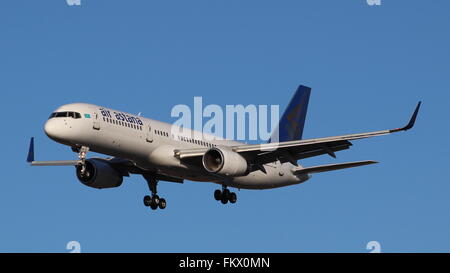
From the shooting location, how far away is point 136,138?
50.8m

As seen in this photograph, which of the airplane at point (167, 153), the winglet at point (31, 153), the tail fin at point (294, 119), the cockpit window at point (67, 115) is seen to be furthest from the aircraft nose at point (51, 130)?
the tail fin at point (294, 119)

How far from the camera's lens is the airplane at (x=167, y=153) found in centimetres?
4912

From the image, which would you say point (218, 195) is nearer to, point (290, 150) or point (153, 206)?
point (153, 206)

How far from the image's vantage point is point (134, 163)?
52969 mm

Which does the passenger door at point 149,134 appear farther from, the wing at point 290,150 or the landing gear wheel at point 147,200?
the landing gear wheel at point 147,200

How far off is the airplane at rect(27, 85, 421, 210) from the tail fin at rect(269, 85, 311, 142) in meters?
3.77

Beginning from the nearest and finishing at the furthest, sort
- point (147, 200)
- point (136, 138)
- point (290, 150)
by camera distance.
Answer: point (136, 138), point (290, 150), point (147, 200)

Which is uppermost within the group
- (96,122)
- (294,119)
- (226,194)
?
(294,119)

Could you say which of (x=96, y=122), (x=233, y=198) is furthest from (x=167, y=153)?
(x=233, y=198)

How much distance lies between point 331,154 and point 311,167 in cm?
714

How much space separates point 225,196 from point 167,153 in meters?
7.01
